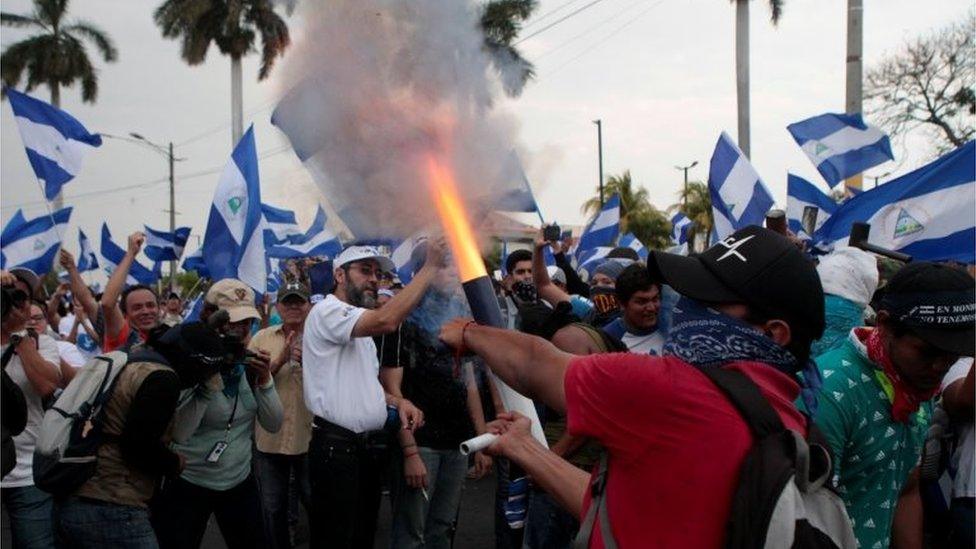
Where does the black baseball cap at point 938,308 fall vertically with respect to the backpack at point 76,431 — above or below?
above

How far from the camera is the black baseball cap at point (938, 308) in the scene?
3.04 m

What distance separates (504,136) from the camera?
11.3ft

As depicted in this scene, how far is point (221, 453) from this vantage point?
5.18 meters

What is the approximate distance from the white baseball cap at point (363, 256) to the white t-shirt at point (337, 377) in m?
0.25

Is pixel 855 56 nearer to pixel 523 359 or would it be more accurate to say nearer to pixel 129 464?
pixel 129 464

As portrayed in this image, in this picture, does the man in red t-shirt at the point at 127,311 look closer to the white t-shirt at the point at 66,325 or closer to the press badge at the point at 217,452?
the press badge at the point at 217,452

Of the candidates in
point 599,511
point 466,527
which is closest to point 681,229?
point 466,527

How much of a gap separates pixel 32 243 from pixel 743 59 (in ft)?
55.5

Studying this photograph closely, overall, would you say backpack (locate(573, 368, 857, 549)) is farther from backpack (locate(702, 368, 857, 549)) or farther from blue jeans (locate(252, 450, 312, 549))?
blue jeans (locate(252, 450, 312, 549))

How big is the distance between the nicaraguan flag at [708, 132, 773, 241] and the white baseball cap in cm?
428

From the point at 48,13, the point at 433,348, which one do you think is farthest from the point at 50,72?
the point at 433,348

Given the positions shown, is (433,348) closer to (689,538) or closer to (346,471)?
(346,471)

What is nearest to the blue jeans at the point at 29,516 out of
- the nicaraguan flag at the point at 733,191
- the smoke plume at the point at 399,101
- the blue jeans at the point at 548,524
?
the blue jeans at the point at 548,524

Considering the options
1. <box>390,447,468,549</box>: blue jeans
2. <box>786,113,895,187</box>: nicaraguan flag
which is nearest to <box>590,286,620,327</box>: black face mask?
<box>390,447,468,549</box>: blue jeans
